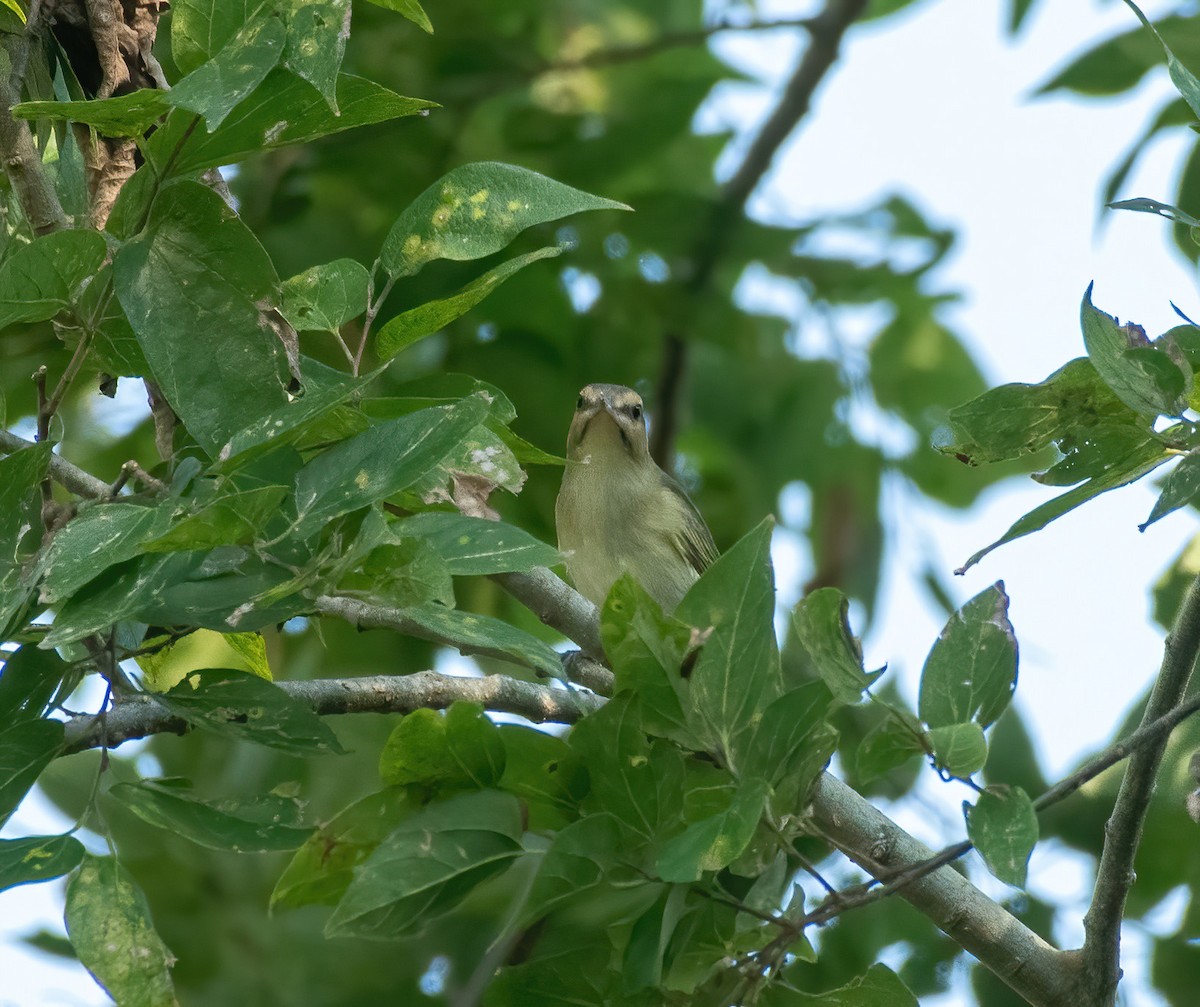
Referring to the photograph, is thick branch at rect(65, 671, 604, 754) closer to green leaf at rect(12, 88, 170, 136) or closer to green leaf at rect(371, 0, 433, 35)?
green leaf at rect(12, 88, 170, 136)

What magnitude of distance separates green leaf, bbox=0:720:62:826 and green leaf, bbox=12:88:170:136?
2.63ft

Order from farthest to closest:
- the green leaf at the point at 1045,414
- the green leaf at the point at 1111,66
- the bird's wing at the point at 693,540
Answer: the bird's wing at the point at 693,540 < the green leaf at the point at 1111,66 < the green leaf at the point at 1045,414

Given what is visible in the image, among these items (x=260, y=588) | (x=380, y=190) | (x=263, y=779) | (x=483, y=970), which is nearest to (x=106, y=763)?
(x=260, y=588)

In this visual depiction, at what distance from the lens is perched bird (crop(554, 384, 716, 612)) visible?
20.2ft

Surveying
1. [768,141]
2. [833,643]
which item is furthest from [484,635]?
[768,141]

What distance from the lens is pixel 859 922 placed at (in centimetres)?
489

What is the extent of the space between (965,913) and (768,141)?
4863 mm

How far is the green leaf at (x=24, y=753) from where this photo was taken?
2289 millimetres

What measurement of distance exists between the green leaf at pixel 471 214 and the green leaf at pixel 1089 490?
887mm

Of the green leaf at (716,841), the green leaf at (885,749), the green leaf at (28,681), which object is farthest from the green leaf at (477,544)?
the green leaf at (28,681)

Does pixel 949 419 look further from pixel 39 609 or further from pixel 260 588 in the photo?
pixel 39 609

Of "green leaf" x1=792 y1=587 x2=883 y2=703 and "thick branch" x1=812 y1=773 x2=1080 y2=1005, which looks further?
"thick branch" x1=812 y1=773 x2=1080 y2=1005

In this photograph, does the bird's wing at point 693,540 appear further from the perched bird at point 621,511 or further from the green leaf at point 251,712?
the green leaf at point 251,712

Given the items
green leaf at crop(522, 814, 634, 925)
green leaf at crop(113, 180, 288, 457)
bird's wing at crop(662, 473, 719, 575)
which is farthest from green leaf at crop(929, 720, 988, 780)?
bird's wing at crop(662, 473, 719, 575)
